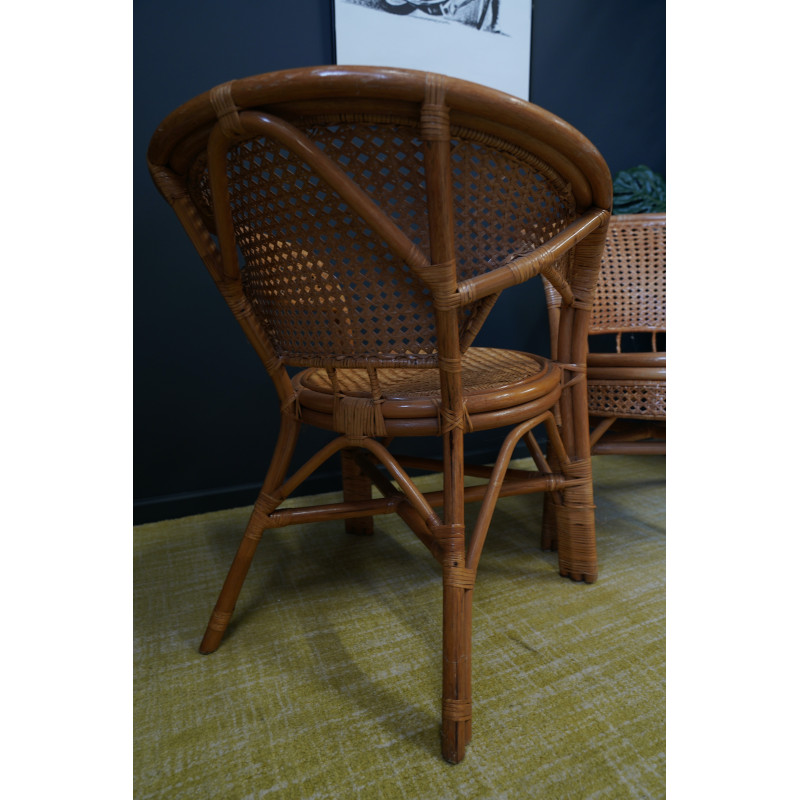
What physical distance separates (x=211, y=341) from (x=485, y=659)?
45.5 inches

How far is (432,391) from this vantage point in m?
0.86

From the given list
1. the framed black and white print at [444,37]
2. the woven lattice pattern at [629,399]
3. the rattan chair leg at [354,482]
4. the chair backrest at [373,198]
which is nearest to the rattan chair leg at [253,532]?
the chair backrest at [373,198]

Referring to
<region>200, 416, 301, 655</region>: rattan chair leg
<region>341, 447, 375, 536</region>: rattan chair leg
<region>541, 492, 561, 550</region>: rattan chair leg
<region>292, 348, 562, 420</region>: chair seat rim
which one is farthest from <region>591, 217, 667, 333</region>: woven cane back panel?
<region>200, 416, 301, 655</region>: rattan chair leg

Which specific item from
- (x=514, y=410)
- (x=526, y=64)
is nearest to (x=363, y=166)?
(x=514, y=410)

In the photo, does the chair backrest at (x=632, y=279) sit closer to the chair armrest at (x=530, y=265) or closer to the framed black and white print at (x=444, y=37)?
the framed black and white print at (x=444, y=37)

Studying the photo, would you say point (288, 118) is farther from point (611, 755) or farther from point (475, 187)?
point (611, 755)

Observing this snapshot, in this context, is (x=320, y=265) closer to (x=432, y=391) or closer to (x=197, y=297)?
(x=432, y=391)

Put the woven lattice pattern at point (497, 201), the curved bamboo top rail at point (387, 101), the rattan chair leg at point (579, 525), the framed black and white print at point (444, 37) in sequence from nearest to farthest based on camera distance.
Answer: the curved bamboo top rail at point (387, 101) → the woven lattice pattern at point (497, 201) → the rattan chair leg at point (579, 525) → the framed black and white print at point (444, 37)

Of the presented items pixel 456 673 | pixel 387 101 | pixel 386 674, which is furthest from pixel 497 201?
pixel 386 674

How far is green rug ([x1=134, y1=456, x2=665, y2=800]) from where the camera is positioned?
0.69 metres

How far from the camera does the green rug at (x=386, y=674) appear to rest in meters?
0.69

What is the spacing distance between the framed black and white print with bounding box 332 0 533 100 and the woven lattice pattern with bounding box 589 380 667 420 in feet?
3.76

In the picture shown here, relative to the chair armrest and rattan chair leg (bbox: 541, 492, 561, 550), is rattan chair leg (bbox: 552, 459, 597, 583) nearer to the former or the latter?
rattan chair leg (bbox: 541, 492, 561, 550)

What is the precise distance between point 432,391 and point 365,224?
30 cm
